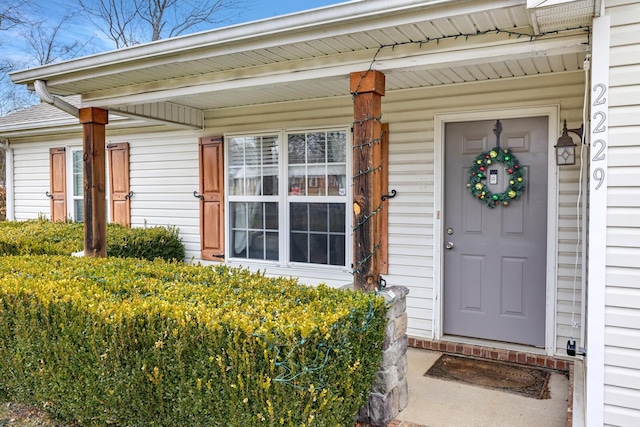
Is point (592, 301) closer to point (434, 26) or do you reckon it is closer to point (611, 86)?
point (611, 86)

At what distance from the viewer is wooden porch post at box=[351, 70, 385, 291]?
10.1 feet

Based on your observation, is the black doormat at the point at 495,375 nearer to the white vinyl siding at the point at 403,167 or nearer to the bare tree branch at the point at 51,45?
the white vinyl siding at the point at 403,167

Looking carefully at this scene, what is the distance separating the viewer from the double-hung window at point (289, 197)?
15.8 feet

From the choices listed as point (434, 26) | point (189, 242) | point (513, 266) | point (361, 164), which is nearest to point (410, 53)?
point (434, 26)

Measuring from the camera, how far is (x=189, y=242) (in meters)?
5.86

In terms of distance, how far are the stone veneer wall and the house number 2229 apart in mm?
1298

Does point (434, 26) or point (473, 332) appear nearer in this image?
point (434, 26)

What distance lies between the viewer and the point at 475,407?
10.3ft

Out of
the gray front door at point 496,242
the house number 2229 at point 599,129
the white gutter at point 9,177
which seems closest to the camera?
the house number 2229 at point 599,129

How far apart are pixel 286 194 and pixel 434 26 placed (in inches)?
106

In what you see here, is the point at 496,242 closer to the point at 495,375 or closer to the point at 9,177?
the point at 495,375

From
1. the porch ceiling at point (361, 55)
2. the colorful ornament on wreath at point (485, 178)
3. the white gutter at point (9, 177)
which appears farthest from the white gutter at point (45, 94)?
the white gutter at point (9, 177)

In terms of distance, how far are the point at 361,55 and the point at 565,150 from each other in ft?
5.47

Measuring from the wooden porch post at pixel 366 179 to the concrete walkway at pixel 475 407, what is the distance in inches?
33.2
